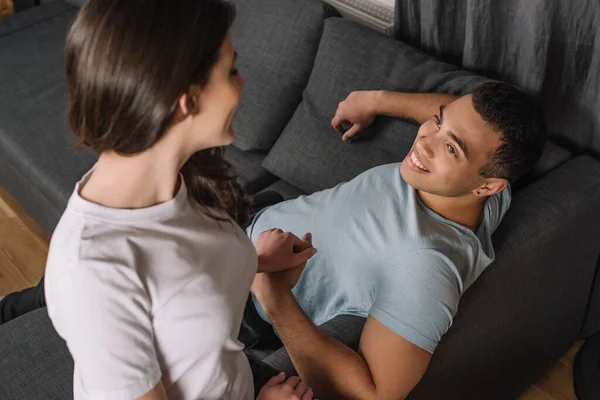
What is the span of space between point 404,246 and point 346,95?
68 centimetres

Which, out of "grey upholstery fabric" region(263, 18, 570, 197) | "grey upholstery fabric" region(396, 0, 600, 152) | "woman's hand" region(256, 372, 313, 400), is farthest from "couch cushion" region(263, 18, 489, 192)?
"woman's hand" region(256, 372, 313, 400)

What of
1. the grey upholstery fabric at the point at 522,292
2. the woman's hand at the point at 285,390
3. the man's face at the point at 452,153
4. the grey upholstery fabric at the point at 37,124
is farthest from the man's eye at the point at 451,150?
the grey upholstery fabric at the point at 37,124

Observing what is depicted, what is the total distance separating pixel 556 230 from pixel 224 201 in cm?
81

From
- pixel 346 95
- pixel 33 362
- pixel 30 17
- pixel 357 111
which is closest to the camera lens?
pixel 33 362

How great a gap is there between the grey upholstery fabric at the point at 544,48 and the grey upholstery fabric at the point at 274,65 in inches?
14.5

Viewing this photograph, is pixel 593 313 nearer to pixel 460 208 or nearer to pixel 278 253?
pixel 460 208

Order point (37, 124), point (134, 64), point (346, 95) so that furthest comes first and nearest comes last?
point (37, 124)
point (346, 95)
point (134, 64)

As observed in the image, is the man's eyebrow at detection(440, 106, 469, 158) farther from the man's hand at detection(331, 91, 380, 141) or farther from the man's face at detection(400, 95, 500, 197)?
the man's hand at detection(331, 91, 380, 141)

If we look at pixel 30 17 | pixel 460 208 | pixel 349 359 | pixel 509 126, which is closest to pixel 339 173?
pixel 460 208

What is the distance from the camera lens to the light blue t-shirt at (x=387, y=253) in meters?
1.34

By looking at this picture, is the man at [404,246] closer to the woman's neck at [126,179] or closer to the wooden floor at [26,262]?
the woman's neck at [126,179]

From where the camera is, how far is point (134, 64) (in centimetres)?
83

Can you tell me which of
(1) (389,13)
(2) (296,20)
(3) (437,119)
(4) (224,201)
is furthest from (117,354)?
(1) (389,13)

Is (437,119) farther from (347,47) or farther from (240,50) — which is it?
(240,50)
